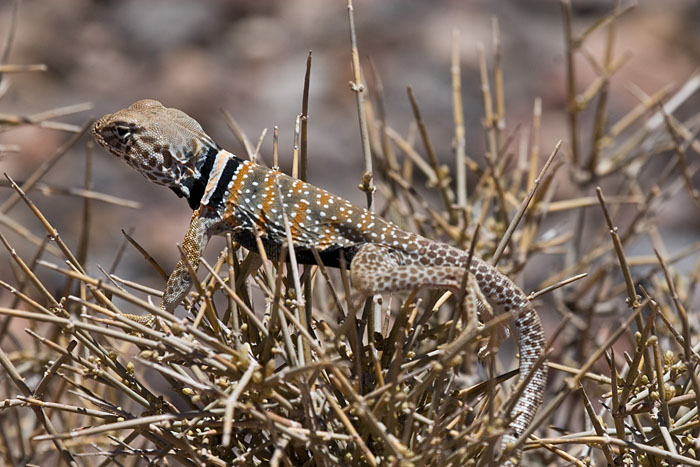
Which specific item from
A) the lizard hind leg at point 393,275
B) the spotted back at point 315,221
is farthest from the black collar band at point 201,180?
the lizard hind leg at point 393,275

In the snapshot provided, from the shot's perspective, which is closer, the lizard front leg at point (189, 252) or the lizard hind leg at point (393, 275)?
the lizard hind leg at point (393, 275)

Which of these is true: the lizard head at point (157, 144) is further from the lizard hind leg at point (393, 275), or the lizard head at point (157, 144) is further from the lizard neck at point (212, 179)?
the lizard hind leg at point (393, 275)

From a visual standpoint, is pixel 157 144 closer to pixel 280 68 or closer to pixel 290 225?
pixel 290 225

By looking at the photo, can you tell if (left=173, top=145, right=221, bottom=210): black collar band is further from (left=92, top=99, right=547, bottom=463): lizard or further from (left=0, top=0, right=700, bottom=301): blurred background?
(left=0, top=0, right=700, bottom=301): blurred background

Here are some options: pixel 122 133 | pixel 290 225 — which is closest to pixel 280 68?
pixel 122 133

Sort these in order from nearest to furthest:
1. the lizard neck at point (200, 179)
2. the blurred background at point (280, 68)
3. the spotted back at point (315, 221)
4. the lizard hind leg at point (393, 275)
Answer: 1. the lizard hind leg at point (393, 275)
2. the spotted back at point (315, 221)
3. the lizard neck at point (200, 179)
4. the blurred background at point (280, 68)

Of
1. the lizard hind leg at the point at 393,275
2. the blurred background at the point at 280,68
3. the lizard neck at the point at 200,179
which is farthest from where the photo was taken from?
the blurred background at the point at 280,68

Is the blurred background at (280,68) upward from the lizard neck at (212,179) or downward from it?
upward
